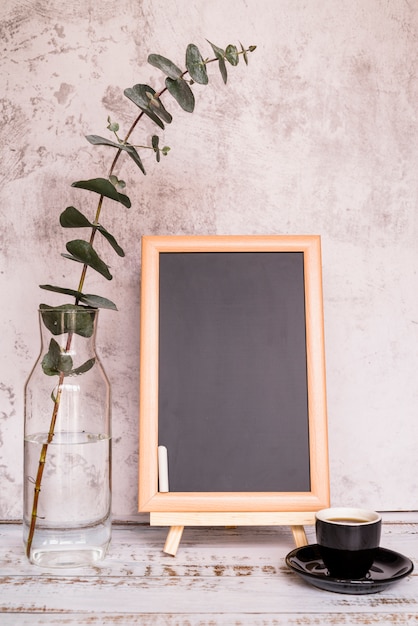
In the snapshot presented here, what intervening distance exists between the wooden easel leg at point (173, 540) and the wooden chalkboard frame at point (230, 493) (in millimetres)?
17

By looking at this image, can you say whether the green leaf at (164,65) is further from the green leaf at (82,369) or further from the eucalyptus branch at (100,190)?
the green leaf at (82,369)

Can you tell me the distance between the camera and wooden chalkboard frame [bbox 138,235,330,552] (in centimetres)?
100

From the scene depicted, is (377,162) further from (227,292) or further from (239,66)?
(227,292)

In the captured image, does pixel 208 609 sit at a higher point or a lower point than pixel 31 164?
lower

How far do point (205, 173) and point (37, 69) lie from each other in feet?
1.35

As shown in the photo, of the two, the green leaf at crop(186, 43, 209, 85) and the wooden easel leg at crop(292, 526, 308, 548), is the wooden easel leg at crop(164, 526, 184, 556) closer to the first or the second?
the wooden easel leg at crop(292, 526, 308, 548)

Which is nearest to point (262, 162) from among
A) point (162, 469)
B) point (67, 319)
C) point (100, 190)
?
point (100, 190)

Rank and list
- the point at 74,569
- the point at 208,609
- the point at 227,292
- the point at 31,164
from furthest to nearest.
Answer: the point at 31,164, the point at 227,292, the point at 74,569, the point at 208,609

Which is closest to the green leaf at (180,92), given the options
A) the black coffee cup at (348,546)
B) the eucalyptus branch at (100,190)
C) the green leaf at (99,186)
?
the eucalyptus branch at (100,190)

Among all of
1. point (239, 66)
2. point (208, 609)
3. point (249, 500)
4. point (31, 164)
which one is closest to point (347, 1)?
point (239, 66)

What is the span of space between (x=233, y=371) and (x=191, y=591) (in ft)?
1.19

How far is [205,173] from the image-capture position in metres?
1.27

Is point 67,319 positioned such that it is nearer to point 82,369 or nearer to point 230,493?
point 82,369

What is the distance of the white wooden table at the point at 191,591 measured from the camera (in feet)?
2.57
